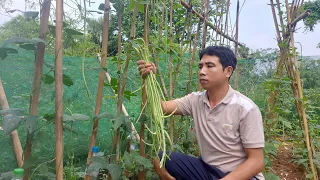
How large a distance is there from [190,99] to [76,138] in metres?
1.31

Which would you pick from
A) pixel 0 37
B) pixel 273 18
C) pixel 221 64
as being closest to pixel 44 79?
pixel 221 64

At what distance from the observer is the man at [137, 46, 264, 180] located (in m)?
2.14

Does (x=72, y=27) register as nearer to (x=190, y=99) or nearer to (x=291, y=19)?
(x=190, y=99)

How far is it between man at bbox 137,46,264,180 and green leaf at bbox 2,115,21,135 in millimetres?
930

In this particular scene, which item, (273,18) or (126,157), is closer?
(126,157)

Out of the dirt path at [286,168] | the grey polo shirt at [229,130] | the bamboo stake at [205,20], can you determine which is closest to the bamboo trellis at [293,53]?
the dirt path at [286,168]

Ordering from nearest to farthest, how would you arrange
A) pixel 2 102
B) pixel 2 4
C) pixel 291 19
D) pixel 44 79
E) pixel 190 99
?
pixel 44 79, pixel 2 4, pixel 2 102, pixel 190 99, pixel 291 19

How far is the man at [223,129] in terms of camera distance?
7.02ft

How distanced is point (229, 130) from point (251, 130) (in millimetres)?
147

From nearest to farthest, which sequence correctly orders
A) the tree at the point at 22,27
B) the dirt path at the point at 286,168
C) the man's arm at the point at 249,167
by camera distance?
the man's arm at the point at 249,167
the tree at the point at 22,27
the dirt path at the point at 286,168

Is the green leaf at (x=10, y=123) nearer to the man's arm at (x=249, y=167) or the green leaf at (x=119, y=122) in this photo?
the green leaf at (x=119, y=122)

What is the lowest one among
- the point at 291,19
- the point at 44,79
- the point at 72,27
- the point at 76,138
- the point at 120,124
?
the point at 76,138

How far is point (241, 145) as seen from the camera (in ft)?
7.32

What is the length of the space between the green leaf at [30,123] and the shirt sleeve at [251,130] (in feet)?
4.19
